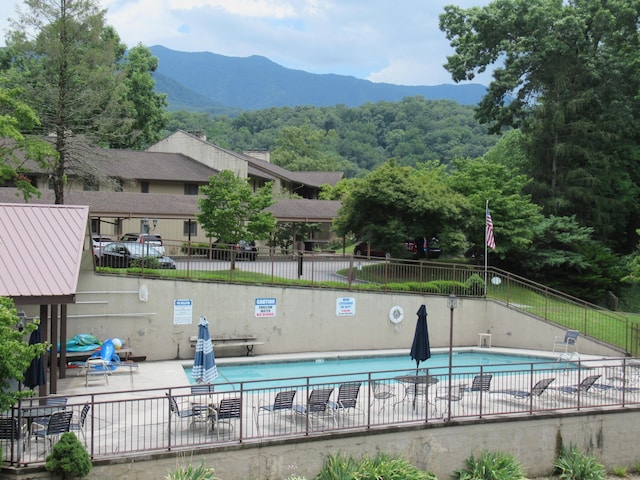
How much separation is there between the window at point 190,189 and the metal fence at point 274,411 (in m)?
31.5

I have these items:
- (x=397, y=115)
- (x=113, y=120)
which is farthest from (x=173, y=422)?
(x=397, y=115)

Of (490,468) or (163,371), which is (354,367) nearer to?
(163,371)

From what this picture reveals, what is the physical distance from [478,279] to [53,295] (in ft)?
55.7

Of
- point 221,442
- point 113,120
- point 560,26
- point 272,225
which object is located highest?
point 560,26

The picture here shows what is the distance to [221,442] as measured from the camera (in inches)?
523

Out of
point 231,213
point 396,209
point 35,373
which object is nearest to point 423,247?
point 396,209

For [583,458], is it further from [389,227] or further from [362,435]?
[389,227]

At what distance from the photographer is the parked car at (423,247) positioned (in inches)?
1389

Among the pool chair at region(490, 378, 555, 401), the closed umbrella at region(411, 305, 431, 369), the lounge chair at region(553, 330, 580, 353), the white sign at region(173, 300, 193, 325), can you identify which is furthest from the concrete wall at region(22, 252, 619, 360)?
the pool chair at region(490, 378, 555, 401)

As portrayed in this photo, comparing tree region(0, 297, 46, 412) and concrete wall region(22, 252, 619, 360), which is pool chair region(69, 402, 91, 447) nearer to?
tree region(0, 297, 46, 412)

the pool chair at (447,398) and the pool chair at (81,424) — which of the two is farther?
the pool chair at (447,398)

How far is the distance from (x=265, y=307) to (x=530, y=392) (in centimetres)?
1022

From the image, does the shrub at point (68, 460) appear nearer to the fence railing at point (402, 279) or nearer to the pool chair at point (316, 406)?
the pool chair at point (316, 406)

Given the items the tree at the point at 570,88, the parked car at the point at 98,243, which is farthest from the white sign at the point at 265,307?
the tree at the point at 570,88
